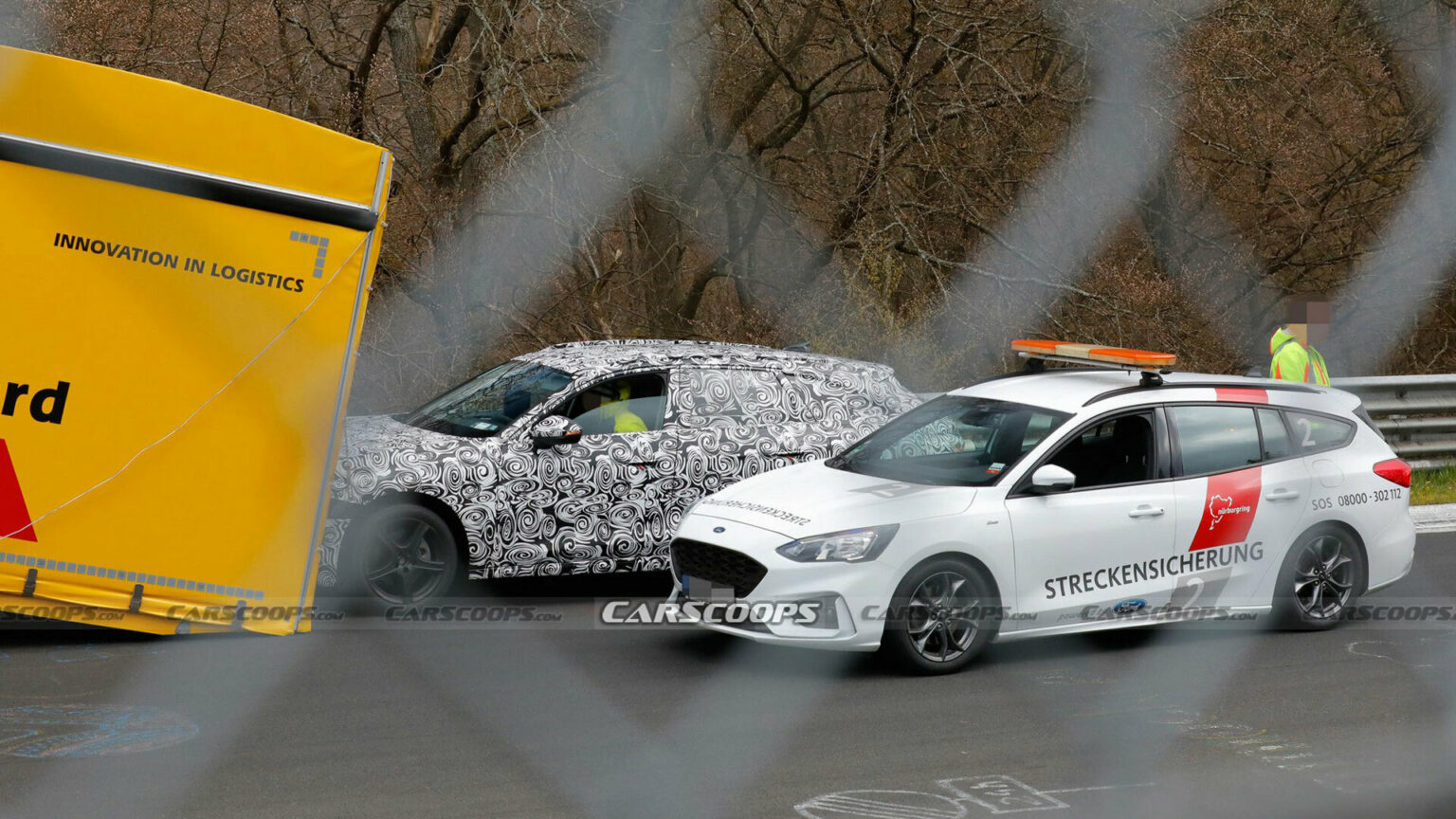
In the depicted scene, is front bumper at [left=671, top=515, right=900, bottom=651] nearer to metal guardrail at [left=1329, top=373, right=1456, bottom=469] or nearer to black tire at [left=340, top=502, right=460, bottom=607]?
black tire at [left=340, top=502, right=460, bottom=607]

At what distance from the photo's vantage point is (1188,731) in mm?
6203

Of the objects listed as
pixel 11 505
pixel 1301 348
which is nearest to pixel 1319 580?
pixel 1301 348

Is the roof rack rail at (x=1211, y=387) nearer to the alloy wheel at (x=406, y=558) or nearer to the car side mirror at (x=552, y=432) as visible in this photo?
the car side mirror at (x=552, y=432)

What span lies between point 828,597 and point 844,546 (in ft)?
0.83

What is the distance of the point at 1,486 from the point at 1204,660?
5663 mm

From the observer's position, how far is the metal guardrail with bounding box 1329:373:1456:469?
40.7 ft

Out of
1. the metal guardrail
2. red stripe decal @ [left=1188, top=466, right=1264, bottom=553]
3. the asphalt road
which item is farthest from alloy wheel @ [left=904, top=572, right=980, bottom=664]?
the metal guardrail

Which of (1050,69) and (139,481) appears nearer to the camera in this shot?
(139,481)

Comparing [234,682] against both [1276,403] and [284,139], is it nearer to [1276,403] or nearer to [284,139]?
[284,139]

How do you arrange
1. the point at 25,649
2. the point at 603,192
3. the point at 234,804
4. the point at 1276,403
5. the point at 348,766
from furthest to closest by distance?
1. the point at 603,192
2. the point at 1276,403
3. the point at 25,649
4. the point at 348,766
5. the point at 234,804

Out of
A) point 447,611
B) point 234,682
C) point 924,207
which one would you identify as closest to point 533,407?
point 447,611

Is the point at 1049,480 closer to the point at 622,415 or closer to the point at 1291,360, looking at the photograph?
the point at 622,415

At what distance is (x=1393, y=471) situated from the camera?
8266 millimetres

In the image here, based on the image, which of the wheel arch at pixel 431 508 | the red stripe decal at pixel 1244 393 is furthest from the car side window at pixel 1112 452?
the wheel arch at pixel 431 508
